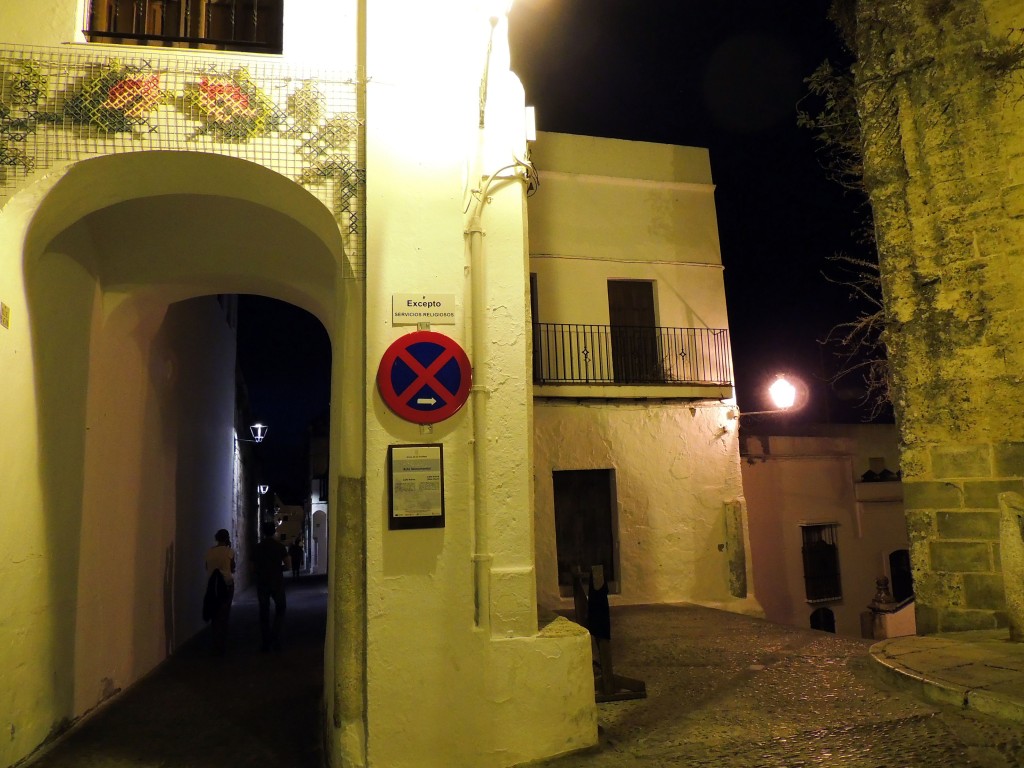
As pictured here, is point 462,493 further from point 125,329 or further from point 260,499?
point 260,499

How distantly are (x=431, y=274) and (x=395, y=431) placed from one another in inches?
37.3

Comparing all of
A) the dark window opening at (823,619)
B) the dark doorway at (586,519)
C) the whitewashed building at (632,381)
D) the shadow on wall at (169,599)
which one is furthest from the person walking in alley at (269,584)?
the dark window opening at (823,619)

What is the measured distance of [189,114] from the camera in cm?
438

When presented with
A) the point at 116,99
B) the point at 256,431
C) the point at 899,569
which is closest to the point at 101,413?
the point at 116,99

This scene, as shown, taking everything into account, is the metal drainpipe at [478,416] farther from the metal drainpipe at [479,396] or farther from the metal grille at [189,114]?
the metal grille at [189,114]

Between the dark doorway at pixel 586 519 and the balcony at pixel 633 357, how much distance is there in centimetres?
138

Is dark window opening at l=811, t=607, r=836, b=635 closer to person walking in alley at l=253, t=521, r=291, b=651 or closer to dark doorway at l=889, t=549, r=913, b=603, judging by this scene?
dark doorway at l=889, t=549, r=913, b=603

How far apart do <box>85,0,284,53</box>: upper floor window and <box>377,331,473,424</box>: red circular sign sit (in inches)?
96.0

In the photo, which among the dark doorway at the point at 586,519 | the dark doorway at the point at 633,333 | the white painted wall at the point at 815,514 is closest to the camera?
the dark doorway at the point at 586,519

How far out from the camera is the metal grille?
422 centimetres

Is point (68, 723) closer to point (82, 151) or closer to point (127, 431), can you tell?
point (127, 431)

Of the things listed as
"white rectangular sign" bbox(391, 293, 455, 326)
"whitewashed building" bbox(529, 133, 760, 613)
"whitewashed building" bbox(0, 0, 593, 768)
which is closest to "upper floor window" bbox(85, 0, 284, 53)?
"whitewashed building" bbox(0, 0, 593, 768)

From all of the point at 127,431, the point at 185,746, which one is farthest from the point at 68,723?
the point at 127,431

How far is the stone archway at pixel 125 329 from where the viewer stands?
14.8ft
